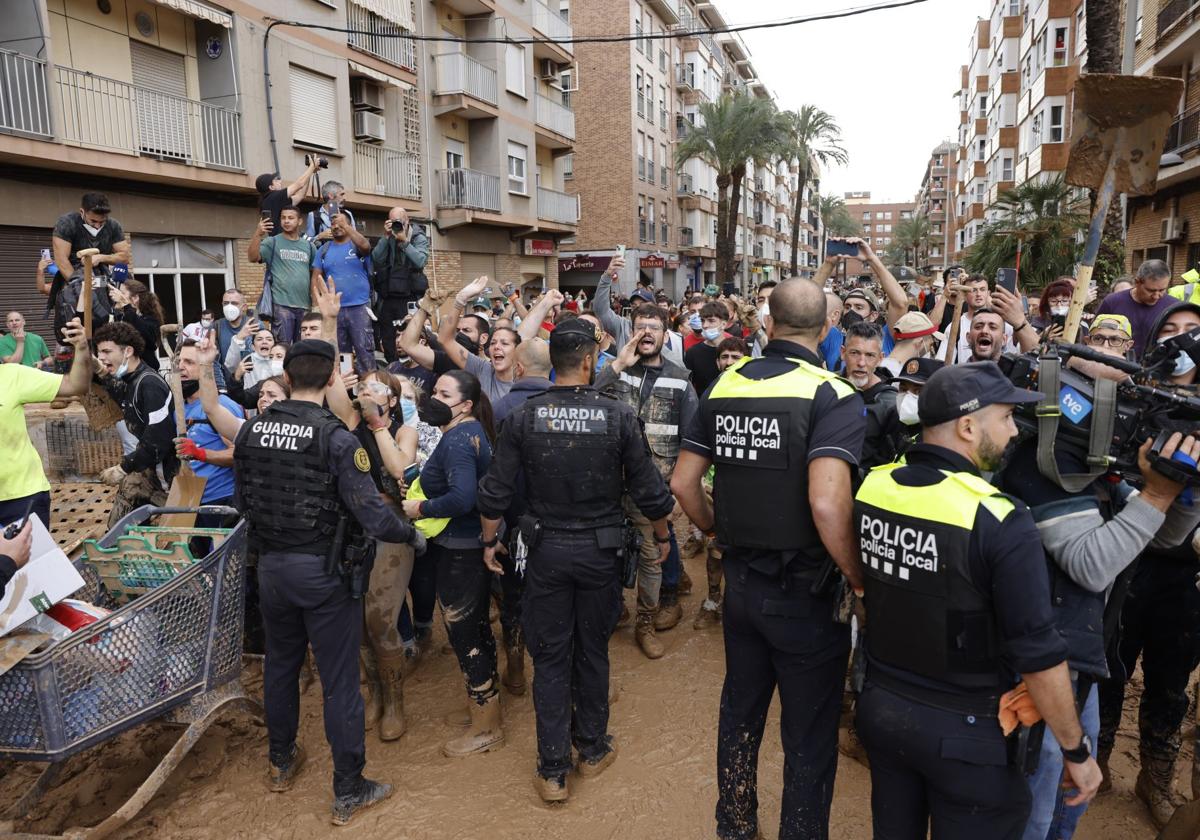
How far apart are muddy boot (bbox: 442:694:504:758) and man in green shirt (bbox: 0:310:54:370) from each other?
265 inches

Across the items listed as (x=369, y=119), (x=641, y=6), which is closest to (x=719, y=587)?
(x=369, y=119)

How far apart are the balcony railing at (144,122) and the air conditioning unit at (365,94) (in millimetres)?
4505

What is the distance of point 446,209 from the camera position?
21484 mm

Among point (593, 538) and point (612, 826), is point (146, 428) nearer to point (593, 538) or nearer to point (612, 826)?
point (593, 538)

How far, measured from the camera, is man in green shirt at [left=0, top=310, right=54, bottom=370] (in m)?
8.70

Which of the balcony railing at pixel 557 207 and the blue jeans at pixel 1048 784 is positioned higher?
the balcony railing at pixel 557 207

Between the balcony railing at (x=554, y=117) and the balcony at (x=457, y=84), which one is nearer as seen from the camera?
the balcony at (x=457, y=84)

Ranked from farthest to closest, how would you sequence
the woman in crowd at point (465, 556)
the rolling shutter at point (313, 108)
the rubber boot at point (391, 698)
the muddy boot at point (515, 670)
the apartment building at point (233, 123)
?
the rolling shutter at point (313, 108) < the apartment building at point (233, 123) < the muddy boot at point (515, 670) < the rubber boot at point (391, 698) < the woman in crowd at point (465, 556)

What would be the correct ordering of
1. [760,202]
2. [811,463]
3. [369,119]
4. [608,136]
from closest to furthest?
[811,463], [369,119], [608,136], [760,202]

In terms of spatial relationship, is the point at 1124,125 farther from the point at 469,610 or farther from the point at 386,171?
the point at 386,171

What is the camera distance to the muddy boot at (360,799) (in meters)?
3.56

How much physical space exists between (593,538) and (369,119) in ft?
60.4

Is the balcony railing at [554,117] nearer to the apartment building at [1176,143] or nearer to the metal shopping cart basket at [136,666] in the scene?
the apartment building at [1176,143]

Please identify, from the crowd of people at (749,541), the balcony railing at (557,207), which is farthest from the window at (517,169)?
the crowd of people at (749,541)
